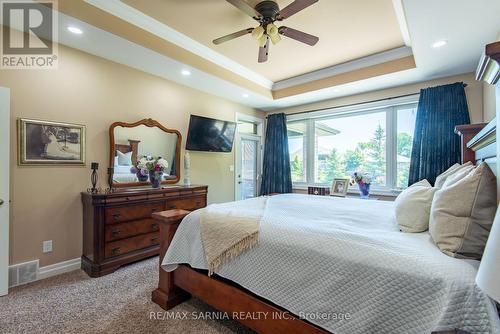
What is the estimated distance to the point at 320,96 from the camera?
4465 millimetres

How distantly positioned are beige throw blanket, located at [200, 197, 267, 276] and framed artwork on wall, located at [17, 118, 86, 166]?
1.99 metres

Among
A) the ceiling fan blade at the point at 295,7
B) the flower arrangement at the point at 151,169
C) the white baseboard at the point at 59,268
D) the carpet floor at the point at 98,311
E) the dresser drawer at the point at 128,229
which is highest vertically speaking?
the ceiling fan blade at the point at 295,7

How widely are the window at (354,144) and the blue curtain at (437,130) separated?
273 mm

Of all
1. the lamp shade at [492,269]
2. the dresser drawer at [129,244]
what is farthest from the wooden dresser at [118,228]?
the lamp shade at [492,269]

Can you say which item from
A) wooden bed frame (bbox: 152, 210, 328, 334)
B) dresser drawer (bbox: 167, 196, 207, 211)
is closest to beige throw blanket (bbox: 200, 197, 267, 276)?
wooden bed frame (bbox: 152, 210, 328, 334)

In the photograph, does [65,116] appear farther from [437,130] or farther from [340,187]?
[437,130]

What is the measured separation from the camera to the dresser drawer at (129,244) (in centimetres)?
268

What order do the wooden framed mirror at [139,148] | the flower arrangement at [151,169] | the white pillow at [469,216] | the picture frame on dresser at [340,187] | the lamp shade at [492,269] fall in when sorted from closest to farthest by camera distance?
the lamp shade at [492,269] → the white pillow at [469,216] → the wooden framed mirror at [139,148] → the flower arrangement at [151,169] → the picture frame on dresser at [340,187]

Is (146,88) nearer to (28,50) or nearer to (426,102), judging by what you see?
(28,50)

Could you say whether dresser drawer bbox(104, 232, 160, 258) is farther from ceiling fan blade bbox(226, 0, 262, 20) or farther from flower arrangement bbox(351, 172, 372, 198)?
flower arrangement bbox(351, 172, 372, 198)

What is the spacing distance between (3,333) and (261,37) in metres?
3.26

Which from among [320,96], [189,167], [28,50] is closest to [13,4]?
[28,50]

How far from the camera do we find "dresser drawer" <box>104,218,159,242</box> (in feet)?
8.82

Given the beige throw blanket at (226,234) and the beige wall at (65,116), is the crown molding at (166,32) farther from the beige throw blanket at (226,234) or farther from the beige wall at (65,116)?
the beige throw blanket at (226,234)
